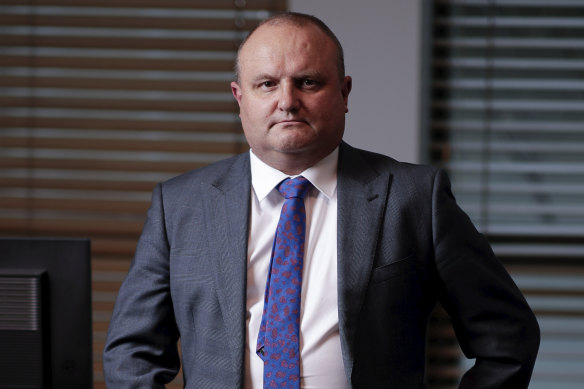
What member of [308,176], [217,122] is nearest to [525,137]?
[217,122]

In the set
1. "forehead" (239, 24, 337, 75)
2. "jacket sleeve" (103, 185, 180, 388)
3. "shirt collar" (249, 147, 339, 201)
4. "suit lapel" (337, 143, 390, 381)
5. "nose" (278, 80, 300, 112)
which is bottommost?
"jacket sleeve" (103, 185, 180, 388)

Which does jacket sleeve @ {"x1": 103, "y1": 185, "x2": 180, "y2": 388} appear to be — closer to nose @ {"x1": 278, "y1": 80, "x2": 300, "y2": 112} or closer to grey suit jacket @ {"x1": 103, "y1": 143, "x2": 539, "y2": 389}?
grey suit jacket @ {"x1": 103, "y1": 143, "x2": 539, "y2": 389}

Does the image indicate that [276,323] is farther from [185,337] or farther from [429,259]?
[429,259]

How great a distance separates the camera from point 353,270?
1274 mm

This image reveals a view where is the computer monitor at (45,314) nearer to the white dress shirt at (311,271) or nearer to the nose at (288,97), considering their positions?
the white dress shirt at (311,271)

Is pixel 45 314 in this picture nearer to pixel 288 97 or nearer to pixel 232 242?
pixel 232 242

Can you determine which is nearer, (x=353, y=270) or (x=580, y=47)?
(x=353, y=270)

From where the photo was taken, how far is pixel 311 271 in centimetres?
132

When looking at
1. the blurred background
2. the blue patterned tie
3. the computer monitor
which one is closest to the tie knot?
the blue patterned tie

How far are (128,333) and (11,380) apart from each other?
23cm

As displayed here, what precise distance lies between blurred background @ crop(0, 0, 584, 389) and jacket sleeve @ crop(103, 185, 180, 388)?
94cm

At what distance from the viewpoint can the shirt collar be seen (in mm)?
1367

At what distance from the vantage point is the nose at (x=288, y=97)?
1.25 meters

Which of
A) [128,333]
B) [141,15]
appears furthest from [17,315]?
[141,15]
